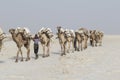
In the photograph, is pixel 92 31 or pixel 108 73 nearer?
pixel 108 73

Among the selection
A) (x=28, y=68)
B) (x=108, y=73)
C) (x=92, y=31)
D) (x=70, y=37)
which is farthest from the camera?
(x=92, y=31)

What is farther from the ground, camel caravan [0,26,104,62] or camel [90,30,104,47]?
camel caravan [0,26,104,62]

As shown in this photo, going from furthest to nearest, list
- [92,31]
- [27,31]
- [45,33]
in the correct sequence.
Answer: [92,31] → [45,33] → [27,31]

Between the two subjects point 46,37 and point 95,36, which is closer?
point 46,37

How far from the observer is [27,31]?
22641mm

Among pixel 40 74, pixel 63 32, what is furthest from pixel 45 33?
pixel 40 74

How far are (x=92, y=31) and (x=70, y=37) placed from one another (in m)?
10.5

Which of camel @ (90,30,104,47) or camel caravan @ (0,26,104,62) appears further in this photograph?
camel @ (90,30,104,47)

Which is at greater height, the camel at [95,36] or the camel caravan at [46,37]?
the camel caravan at [46,37]

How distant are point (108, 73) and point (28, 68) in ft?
13.6

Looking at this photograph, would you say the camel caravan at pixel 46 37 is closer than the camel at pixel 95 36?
Yes

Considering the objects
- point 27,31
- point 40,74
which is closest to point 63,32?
point 27,31

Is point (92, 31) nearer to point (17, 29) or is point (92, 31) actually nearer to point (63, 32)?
point (63, 32)

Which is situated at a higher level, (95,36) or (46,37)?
(46,37)
